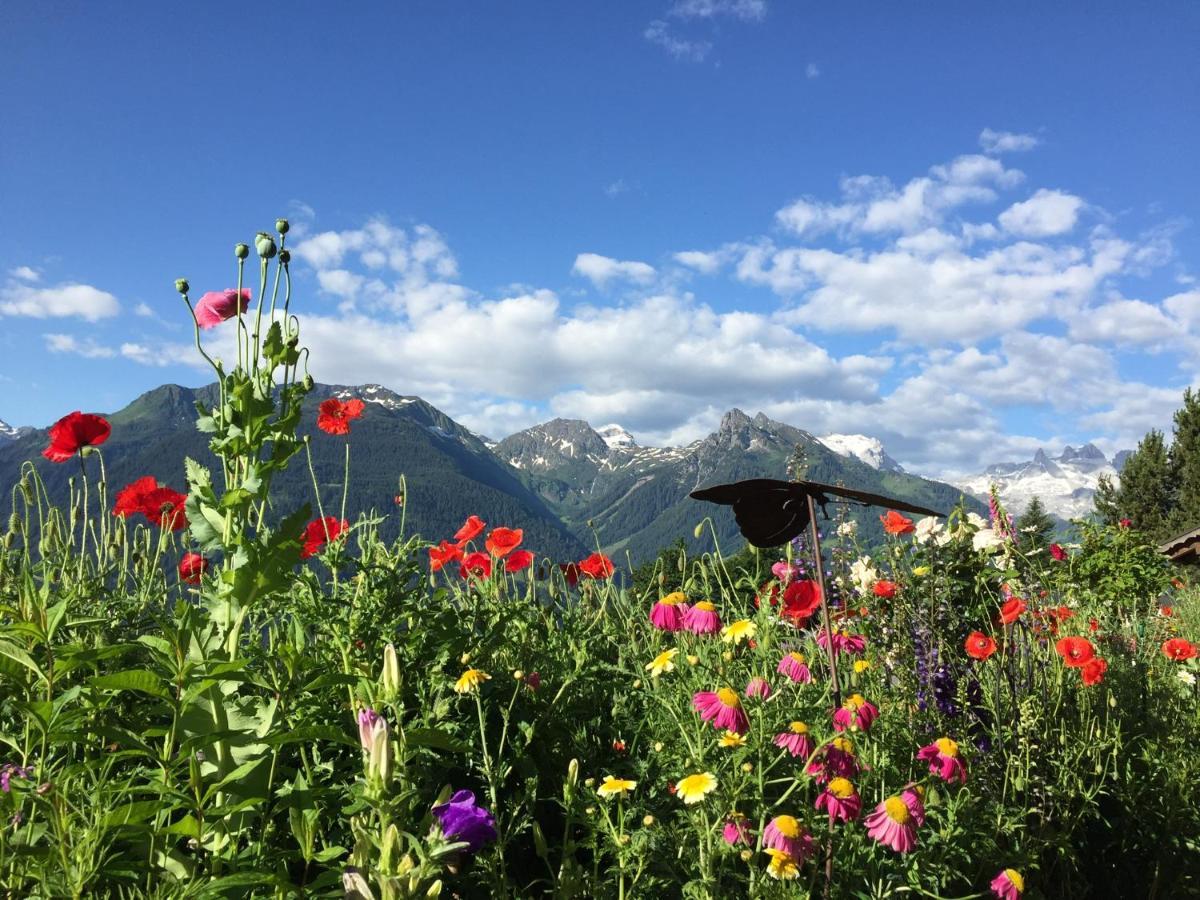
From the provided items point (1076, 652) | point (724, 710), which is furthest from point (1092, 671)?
point (724, 710)

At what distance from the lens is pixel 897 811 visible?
1.55m

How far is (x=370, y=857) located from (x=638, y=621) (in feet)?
7.68

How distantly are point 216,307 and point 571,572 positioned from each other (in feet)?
7.06

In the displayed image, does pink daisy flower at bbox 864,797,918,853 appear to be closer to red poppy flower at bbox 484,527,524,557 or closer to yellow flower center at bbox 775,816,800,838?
yellow flower center at bbox 775,816,800,838

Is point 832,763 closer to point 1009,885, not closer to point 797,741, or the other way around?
point 797,741

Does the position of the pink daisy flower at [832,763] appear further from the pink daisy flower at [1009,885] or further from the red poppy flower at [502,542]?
the red poppy flower at [502,542]

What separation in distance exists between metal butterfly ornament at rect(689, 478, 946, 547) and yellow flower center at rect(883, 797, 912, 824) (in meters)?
0.63

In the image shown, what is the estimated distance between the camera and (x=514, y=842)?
1946 mm

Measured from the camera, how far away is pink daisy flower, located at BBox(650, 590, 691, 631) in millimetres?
2230

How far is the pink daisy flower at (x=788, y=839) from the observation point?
1424 mm

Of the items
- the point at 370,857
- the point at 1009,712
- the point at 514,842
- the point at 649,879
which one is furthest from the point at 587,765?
the point at 1009,712

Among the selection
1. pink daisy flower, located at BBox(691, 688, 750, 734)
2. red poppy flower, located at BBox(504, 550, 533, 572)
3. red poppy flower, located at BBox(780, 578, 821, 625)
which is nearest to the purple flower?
pink daisy flower, located at BBox(691, 688, 750, 734)

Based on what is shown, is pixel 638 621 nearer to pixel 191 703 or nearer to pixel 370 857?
pixel 191 703

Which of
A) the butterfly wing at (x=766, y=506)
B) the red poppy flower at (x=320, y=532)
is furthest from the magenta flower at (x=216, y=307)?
the butterfly wing at (x=766, y=506)
